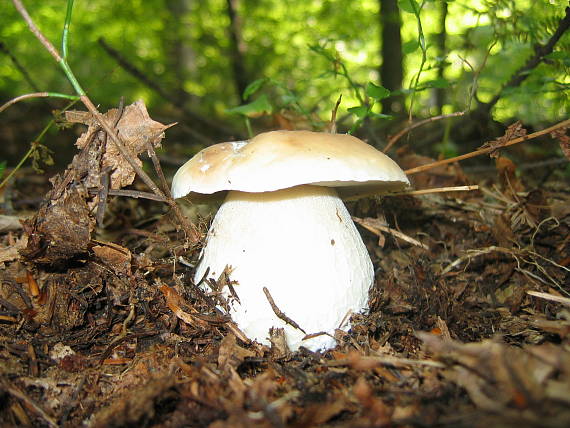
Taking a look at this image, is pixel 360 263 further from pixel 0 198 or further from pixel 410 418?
pixel 0 198

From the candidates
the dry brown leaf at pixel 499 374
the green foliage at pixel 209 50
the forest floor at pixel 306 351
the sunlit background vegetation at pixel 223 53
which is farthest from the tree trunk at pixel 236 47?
the dry brown leaf at pixel 499 374

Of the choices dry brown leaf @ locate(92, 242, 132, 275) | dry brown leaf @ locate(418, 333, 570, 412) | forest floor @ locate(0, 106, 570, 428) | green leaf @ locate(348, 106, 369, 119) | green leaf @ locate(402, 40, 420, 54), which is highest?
green leaf @ locate(402, 40, 420, 54)

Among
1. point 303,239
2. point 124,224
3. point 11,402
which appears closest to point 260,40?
point 124,224

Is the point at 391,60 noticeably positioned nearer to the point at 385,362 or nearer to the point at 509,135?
the point at 509,135

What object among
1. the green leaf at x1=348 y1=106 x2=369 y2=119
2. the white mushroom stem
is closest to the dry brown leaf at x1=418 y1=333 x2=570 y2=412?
the white mushroom stem

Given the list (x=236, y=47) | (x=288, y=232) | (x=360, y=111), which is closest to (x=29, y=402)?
(x=288, y=232)

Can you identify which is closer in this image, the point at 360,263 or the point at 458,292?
the point at 360,263

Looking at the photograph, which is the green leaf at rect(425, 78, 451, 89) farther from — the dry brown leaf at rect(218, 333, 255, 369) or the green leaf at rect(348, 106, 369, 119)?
the dry brown leaf at rect(218, 333, 255, 369)
